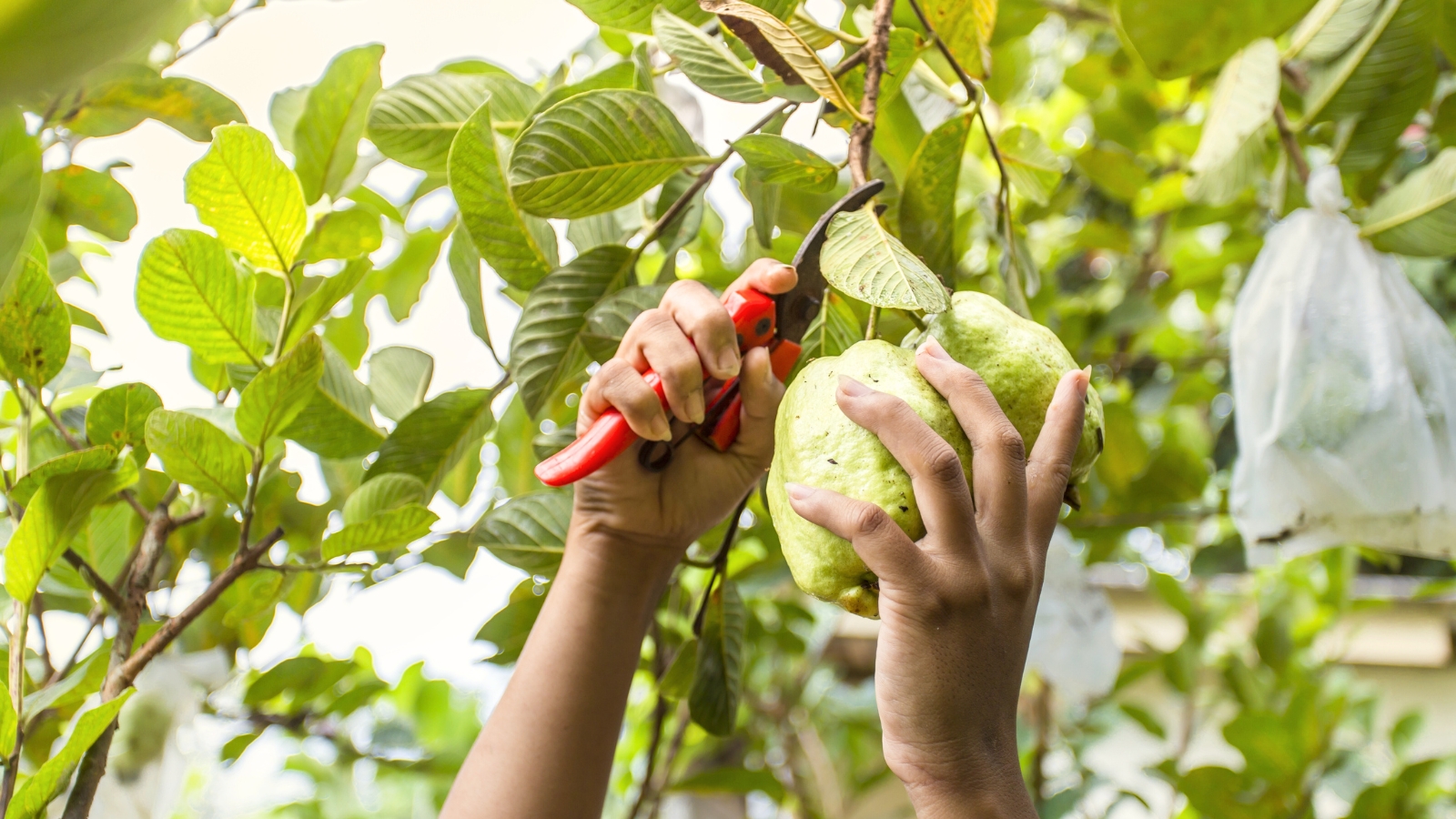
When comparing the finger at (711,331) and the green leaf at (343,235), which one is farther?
the green leaf at (343,235)

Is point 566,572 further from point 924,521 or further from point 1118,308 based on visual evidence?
point 1118,308

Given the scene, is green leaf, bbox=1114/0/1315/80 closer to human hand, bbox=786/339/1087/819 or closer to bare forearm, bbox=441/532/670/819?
human hand, bbox=786/339/1087/819

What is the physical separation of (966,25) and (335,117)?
0.51m

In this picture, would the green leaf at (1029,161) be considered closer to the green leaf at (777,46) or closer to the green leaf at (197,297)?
the green leaf at (777,46)

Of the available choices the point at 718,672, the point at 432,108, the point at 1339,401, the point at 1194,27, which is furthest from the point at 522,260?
the point at 1339,401

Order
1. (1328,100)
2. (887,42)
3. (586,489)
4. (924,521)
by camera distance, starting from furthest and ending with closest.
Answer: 1. (1328,100)
2. (586,489)
3. (887,42)
4. (924,521)

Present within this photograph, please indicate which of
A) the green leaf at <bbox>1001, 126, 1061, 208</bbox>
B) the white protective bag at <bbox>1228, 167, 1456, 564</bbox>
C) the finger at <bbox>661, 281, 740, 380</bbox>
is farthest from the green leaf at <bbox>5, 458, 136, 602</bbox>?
the white protective bag at <bbox>1228, 167, 1456, 564</bbox>

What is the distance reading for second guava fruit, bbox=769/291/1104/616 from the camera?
0.44 metres

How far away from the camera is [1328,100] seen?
39.1 inches

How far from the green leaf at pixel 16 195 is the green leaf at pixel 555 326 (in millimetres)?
372

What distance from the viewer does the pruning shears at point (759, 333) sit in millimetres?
538

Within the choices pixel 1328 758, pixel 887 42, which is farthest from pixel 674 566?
pixel 1328 758

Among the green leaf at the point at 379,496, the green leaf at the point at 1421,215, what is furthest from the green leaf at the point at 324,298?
the green leaf at the point at 1421,215

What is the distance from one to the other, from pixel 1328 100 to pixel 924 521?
906 mm
